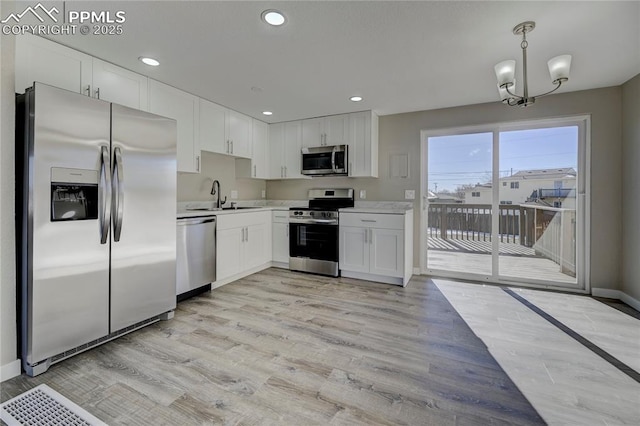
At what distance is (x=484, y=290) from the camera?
11.3 feet

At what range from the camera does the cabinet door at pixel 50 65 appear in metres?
2.09

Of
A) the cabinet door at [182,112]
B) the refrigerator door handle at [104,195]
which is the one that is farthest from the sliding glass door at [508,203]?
the refrigerator door handle at [104,195]

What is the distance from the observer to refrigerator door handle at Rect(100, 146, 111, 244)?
2.02m

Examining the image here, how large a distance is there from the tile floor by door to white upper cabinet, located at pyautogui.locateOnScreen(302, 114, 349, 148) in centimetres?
250

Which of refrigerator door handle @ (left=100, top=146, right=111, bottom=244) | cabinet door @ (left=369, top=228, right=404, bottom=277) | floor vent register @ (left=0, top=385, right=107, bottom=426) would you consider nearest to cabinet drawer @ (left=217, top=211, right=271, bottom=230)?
refrigerator door handle @ (left=100, top=146, right=111, bottom=244)

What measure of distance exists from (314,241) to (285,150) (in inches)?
65.7

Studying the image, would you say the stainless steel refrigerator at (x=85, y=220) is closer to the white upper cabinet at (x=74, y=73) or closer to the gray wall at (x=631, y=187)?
the white upper cabinet at (x=74, y=73)

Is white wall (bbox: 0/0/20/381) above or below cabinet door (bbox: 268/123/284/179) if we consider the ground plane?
below

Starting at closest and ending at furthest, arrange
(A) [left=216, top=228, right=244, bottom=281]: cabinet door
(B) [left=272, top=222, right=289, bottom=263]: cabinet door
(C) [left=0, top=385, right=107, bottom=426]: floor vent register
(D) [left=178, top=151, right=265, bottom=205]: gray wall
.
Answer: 1. (C) [left=0, top=385, right=107, bottom=426]: floor vent register
2. (A) [left=216, top=228, right=244, bottom=281]: cabinet door
3. (D) [left=178, top=151, right=265, bottom=205]: gray wall
4. (B) [left=272, top=222, right=289, bottom=263]: cabinet door

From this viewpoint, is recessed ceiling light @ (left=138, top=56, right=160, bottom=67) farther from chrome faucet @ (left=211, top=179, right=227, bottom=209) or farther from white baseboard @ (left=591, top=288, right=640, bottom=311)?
white baseboard @ (left=591, top=288, right=640, bottom=311)

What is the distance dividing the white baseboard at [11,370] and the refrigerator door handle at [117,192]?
2.98 feet

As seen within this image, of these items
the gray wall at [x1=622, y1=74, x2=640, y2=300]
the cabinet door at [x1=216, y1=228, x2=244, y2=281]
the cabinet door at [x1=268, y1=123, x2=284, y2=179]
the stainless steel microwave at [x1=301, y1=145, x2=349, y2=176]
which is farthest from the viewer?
the cabinet door at [x1=268, y1=123, x2=284, y2=179]

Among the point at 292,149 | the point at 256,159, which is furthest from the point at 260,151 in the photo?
the point at 292,149

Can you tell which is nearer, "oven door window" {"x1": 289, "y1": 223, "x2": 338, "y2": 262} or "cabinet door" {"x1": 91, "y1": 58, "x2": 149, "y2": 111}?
"cabinet door" {"x1": 91, "y1": 58, "x2": 149, "y2": 111}
